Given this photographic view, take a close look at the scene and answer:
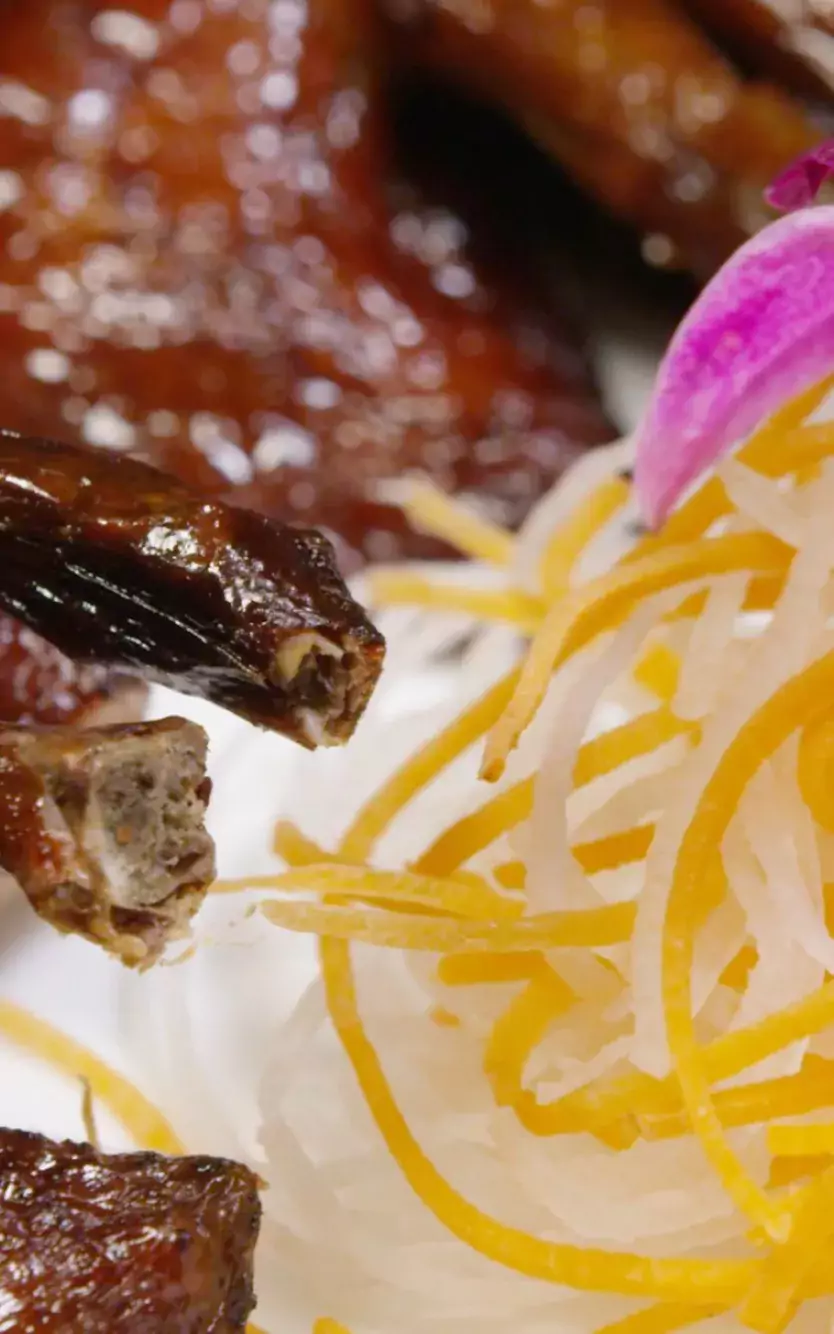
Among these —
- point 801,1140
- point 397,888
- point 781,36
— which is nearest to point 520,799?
point 397,888

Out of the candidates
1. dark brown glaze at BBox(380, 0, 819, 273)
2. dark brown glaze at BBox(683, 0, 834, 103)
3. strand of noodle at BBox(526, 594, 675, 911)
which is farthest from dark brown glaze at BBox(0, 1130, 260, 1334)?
dark brown glaze at BBox(683, 0, 834, 103)

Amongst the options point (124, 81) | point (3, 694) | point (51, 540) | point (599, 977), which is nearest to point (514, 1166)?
point (599, 977)

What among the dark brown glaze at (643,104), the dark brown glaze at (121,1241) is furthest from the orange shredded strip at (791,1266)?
the dark brown glaze at (643,104)

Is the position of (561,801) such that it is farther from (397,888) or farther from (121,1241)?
(121,1241)

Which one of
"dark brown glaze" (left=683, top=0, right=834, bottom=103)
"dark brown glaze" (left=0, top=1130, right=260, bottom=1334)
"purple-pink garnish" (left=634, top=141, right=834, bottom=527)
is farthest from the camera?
"dark brown glaze" (left=683, top=0, right=834, bottom=103)

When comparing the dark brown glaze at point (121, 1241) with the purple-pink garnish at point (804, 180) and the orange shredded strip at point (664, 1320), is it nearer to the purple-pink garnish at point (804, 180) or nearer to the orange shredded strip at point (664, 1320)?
the orange shredded strip at point (664, 1320)

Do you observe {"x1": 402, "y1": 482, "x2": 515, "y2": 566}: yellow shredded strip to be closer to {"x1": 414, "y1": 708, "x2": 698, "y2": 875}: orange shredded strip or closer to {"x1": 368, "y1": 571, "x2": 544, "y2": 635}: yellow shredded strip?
{"x1": 368, "y1": 571, "x2": 544, "y2": 635}: yellow shredded strip
